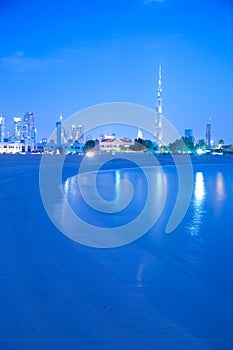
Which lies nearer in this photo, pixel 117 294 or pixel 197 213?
pixel 117 294

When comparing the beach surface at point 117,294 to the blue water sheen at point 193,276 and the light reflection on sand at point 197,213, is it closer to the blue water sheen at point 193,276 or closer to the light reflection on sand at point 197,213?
the blue water sheen at point 193,276

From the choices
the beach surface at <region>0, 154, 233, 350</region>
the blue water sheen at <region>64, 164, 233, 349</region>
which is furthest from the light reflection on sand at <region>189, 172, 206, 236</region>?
the beach surface at <region>0, 154, 233, 350</region>

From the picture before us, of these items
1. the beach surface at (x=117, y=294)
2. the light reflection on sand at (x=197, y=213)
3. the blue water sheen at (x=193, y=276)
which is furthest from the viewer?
the light reflection on sand at (x=197, y=213)

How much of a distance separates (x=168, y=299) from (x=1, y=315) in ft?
6.01

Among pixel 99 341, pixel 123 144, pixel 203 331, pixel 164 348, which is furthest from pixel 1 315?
pixel 123 144

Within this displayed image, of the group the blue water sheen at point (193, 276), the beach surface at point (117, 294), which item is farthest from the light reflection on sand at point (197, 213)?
the beach surface at point (117, 294)

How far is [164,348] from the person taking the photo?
328cm

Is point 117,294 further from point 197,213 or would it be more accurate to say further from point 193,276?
point 197,213

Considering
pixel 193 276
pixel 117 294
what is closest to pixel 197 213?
pixel 193 276

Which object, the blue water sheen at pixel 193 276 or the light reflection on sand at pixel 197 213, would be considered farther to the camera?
the light reflection on sand at pixel 197 213

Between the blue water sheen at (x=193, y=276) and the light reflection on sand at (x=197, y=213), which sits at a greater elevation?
the light reflection on sand at (x=197, y=213)

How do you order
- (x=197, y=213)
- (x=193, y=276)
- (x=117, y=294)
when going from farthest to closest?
(x=197, y=213) → (x=193, y=276) → (x=117, y=294)

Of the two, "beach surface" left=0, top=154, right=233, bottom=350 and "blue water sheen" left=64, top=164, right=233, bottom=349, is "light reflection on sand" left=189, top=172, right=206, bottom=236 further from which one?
"beach surface" left=0, top=154, right=233, bottom=350

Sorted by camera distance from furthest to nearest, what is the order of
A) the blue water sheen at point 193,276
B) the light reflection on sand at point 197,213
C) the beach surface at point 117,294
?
the light reflection on sand at point 197,213 → the blue water sheen at point 193,276 → the beach surface at point 117,294
